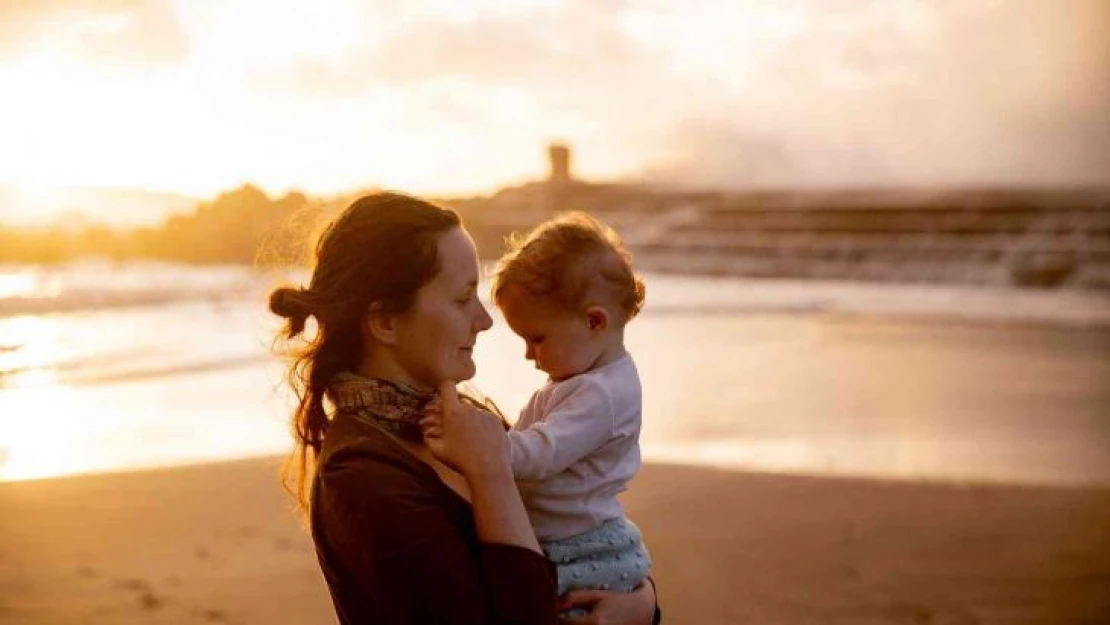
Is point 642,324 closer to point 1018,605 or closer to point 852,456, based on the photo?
point 852,456

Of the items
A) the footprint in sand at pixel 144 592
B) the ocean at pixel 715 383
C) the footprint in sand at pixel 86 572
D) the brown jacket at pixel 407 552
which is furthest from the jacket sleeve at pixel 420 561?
the footprint in sand at pixel 86 572

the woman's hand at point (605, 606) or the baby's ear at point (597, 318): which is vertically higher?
the baby's ear at point (597, 318)

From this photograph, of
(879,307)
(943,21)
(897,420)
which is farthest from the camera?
(943,21)

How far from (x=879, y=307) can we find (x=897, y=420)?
776cm

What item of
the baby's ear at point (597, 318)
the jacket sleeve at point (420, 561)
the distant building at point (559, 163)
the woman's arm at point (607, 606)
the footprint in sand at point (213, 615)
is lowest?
the distant building at point (559, 163)

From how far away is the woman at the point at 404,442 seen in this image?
1.54 m

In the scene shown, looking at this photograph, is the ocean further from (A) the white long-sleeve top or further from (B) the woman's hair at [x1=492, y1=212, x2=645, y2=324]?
(A) the white long-sleeve top

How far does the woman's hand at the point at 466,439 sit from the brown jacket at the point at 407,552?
0.05m

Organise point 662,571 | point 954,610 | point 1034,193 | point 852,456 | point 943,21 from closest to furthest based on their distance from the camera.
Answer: point 954,610, point 662,571, point 852,456, point 1034,193, point 943,21

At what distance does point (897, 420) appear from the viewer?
7.34m

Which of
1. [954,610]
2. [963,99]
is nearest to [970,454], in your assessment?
[954,610]

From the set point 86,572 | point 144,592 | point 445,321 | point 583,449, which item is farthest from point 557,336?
point 86,572

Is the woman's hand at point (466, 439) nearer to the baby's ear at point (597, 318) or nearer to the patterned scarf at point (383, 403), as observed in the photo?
the patterned scarf at point (383, 403)

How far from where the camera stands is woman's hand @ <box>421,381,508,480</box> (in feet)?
5.37
